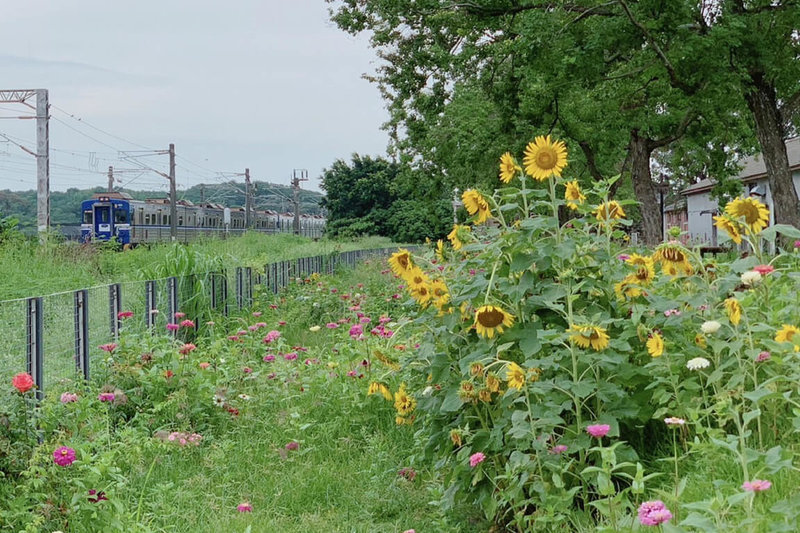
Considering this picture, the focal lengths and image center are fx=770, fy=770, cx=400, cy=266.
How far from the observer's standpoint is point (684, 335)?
10.8ft

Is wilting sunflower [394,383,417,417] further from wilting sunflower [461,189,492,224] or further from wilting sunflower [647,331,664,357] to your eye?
wilting sunflower [647,331,664,357]

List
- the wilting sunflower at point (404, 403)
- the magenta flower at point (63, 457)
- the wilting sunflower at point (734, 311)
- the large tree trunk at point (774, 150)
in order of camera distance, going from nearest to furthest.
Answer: the wilting sunflower at point (734, 311) → the magenta flower at point (63, 457) → the wilting sunflower at point (404, 403) → the large tree trunk at point (774, 150)

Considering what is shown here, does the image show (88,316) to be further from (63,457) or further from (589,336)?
(589,336)

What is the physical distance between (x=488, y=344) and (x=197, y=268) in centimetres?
592

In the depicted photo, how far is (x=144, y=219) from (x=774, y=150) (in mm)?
27156

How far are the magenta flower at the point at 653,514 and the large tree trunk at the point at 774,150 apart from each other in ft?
43.2

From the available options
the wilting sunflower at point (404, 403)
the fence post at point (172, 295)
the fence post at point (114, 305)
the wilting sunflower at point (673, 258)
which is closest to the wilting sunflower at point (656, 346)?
the wilting sunflower at point (673, 258)

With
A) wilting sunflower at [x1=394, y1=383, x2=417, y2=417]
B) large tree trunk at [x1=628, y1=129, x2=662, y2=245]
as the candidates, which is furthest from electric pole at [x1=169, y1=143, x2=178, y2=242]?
wilting sunflower at [x1=394, y1=383, x2=417, y2=417]

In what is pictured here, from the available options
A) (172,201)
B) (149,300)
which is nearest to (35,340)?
(149,300)

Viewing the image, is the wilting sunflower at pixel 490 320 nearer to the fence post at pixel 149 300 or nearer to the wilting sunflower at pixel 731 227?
the wilting sunflower at pixel 731 227

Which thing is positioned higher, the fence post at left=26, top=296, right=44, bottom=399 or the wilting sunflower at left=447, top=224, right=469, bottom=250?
the wilting sunflower at left=447, top=224, right=469, bottom=250

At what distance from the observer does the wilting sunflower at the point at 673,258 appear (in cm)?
277

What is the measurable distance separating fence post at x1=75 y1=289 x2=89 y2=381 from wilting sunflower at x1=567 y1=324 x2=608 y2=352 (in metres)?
3.58

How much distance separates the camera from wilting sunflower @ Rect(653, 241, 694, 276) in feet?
9.10
